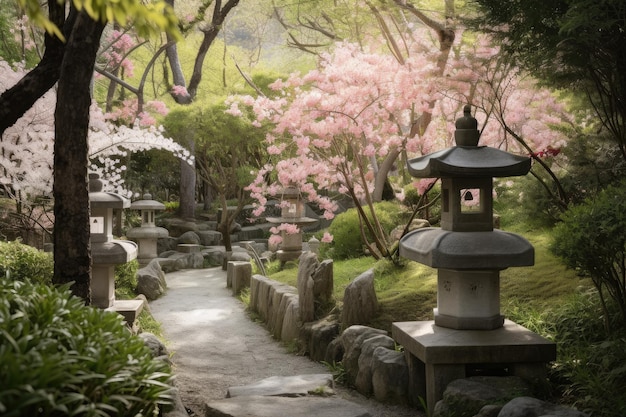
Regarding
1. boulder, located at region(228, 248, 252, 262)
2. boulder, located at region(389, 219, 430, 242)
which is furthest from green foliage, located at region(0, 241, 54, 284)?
boulder, located at region(228, 248, 252, 262)

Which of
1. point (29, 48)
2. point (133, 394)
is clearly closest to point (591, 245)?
point (133, 394)

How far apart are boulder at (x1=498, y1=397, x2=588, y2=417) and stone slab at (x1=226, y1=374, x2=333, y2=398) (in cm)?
206

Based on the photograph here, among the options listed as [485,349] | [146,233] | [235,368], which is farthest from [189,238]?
[485,349]

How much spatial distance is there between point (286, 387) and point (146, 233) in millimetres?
13343

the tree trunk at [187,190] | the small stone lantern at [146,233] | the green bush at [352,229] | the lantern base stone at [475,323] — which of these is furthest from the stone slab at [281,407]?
the tree trunk at [187,190]

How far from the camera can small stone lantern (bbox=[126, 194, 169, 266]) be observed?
19.0 metres

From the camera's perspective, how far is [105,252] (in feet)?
26.5

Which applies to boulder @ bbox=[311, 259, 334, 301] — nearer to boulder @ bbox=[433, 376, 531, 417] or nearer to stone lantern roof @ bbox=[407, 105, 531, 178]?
stone lantern roof @ bbox=[407, 105, 531, 178]

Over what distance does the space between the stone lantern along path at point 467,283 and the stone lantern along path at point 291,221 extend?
29.1 ft

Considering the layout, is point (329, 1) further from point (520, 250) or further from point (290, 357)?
point (520, 250)

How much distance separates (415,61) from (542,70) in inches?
183

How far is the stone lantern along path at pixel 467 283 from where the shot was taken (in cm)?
592

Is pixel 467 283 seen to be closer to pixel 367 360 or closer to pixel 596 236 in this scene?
pixel 596 236

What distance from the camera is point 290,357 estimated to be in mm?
9016
